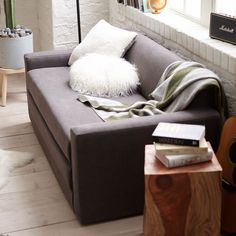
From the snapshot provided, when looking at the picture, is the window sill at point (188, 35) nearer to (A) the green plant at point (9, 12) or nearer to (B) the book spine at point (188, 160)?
(B) the book spine at point (188, 160)

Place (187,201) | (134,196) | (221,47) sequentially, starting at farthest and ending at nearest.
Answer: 1. (221,47)
2. (134,196)
3. (187,201)

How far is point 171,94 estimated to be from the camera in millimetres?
2719

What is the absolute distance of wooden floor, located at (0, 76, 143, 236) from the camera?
256 centimetres

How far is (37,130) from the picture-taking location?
3.53m

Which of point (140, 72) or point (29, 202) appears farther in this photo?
point (140, 72)

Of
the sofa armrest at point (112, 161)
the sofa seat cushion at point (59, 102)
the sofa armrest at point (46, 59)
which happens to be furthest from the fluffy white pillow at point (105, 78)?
the sofa armrest at point (112, 161)

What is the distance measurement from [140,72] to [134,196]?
3.17 feet

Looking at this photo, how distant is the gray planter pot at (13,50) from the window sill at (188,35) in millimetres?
834

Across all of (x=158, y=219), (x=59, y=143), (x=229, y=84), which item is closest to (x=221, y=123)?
(x=229, y=84)

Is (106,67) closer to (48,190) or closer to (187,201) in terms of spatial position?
(48,190)

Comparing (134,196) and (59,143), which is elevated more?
(59,143)

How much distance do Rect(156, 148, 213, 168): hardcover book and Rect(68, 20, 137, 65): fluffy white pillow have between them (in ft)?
4.74

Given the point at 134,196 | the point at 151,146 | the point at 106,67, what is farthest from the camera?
the point at 106,67

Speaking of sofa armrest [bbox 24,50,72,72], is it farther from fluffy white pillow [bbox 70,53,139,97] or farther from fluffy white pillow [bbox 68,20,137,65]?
fluffy white pillow [bbox 70,53,139,97]
